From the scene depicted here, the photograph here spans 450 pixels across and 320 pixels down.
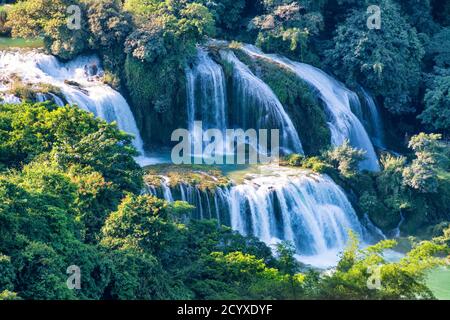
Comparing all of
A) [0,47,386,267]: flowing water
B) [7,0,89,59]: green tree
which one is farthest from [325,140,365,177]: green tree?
[7,0,89,59]: green tree

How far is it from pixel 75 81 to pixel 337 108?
8.09m

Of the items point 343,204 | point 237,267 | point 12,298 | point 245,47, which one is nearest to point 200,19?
point 245,47

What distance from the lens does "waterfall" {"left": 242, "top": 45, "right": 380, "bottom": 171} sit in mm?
27531

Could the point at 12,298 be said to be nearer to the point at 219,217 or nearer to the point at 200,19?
the point at 219,217

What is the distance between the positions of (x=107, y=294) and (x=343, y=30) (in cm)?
1769

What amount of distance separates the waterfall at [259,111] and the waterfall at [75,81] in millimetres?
3160

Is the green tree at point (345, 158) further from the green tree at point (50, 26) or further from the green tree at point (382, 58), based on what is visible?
the green tree at point (50, 26)

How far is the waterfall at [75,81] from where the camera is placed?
24.1m

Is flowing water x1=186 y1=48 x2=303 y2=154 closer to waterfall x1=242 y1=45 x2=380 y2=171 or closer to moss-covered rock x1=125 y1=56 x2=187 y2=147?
moss-covered rock x1=125 y1=56 x2=187 y2=147

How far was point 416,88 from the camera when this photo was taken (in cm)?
3070

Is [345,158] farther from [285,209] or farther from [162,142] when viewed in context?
Answer: [162,142]

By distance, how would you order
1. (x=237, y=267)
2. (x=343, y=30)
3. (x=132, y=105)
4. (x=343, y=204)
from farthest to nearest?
(x=343, y=30) → (x=132, y=105) → (x=343, y=204) → (x=237, y=267)

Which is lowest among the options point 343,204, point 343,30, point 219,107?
point 343,204

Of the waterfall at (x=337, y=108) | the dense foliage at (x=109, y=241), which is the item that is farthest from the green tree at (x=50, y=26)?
the dense foliage at (x=109, y=241)
